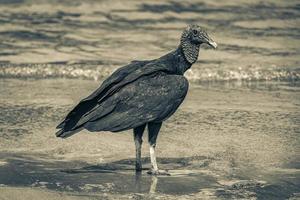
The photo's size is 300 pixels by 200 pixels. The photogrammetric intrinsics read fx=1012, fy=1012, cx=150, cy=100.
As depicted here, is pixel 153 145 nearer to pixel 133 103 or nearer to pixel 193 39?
pixel 133 103

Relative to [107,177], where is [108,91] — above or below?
above

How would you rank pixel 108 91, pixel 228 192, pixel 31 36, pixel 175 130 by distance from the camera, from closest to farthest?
pixel 228 192 < pixel 108 91 < pixel 175 130 < pixel 31 36

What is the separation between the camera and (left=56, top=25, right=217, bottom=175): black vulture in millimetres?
8164

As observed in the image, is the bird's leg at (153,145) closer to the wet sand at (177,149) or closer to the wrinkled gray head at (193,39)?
the wet sand at (177,149)

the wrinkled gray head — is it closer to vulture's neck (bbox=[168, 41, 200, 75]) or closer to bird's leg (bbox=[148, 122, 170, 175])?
vulture's neck (bbox=[168, 41, 200, 75])

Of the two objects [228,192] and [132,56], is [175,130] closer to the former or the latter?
[228,192]

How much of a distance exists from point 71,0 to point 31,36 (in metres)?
2.46

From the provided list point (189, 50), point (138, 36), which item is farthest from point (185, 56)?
point (138, 36)

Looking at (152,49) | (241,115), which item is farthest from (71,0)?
(241,115)

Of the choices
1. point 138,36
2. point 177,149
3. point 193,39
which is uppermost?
point 193,39

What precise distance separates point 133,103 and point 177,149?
114 centimetres

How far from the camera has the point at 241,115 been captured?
10695mm

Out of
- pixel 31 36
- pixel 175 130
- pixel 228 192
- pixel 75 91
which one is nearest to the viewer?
pixel 228 192

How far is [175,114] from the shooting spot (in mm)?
10727
